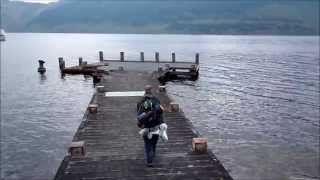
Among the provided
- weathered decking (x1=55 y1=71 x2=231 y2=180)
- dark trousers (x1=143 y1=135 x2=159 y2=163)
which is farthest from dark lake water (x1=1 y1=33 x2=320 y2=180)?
dark trousers (x1=143 y1=135 x2=159 y2=163)

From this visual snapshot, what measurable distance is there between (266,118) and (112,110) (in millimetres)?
16037

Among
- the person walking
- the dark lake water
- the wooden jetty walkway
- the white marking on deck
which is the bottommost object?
the dark lake water

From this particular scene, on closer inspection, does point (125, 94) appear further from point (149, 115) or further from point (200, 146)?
point (149, 115)

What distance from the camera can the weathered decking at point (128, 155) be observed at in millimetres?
13586

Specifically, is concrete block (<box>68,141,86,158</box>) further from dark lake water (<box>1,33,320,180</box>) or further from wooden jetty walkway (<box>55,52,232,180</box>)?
dark lake water (<box>1,33,320,180</box>)

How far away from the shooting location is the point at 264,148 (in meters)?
26.2

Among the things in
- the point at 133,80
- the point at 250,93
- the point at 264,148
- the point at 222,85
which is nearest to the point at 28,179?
the point at 264,148

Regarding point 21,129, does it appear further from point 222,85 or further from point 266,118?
point 222,85

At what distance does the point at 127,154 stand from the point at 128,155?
0.17 m

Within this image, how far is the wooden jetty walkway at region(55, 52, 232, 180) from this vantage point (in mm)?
13586

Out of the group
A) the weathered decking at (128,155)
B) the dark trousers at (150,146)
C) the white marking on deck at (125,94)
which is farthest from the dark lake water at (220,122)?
the dark trousers at (150,146)

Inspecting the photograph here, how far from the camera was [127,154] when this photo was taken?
15.5 meters

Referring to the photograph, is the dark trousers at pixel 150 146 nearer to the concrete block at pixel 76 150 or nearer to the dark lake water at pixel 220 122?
the concrete block at pixel 76 150

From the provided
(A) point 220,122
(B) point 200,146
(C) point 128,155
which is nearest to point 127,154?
(C) point 128,155
